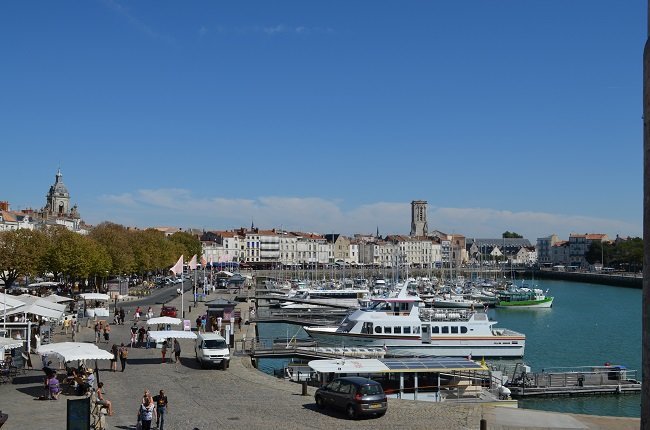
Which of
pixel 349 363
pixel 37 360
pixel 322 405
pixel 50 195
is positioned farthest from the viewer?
pixel 50 195

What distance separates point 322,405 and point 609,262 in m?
175

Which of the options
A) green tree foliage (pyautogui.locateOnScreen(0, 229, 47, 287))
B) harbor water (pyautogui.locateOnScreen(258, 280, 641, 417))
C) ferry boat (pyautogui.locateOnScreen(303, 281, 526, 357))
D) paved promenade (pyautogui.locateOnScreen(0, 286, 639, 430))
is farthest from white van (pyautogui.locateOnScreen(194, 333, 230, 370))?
green tree foliage (pyautogui.locateOnScreen(0, 229, 47, 287))

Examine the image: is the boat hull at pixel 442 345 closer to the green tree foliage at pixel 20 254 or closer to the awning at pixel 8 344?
the awning at pixel 8 344

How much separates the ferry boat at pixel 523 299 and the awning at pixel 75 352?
227ft

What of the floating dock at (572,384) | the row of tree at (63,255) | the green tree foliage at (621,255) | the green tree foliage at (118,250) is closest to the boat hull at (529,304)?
the green tree foliage at (118,250)

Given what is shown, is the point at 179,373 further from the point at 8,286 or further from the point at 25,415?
the point at 8,286

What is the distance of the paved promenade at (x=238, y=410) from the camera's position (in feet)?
64.3

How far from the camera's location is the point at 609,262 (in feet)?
593

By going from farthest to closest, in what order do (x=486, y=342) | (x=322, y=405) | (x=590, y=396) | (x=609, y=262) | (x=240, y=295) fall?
(x=609, y=262), (x=240, y=295), (x=486, y=342), (x=590, y=396), (x=322, y=405)

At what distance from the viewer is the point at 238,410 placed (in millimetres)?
21234

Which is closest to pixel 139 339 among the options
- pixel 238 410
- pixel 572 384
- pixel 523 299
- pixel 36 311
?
pixel 36 311

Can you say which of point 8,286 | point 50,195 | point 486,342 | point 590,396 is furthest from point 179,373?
point 50,195

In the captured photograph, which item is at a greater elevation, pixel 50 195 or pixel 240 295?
A: pixel 50 195

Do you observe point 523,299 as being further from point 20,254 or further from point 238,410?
point 238,410
